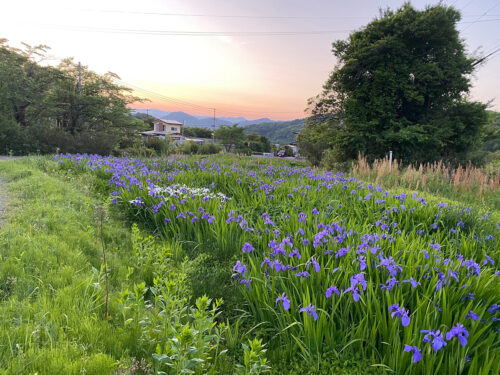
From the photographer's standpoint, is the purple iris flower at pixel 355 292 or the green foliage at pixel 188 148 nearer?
the purple iris flower at pixel 355 292

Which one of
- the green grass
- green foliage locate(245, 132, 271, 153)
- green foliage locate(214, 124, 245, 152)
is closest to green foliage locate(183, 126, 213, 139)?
green foliage locate(245, 132, 271, 153)

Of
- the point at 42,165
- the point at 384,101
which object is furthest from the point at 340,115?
the point at 42,165

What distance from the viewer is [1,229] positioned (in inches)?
111

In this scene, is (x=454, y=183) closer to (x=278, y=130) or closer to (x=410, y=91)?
(x=410, y=91)

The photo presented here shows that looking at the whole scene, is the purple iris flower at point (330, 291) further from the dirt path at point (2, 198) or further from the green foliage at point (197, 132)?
the green foliage at point (197, 132)

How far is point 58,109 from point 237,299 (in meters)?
21.2

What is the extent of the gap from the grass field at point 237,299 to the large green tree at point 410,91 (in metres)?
14.7

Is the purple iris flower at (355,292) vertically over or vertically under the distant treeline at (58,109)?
under

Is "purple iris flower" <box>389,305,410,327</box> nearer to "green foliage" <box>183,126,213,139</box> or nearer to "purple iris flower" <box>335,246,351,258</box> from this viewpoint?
"purple iris flower" <box>335,246,351,258</box>

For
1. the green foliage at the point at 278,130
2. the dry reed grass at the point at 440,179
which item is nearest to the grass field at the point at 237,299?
the dry reed grass at the point at 440,179

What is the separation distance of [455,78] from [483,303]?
63.8 ft

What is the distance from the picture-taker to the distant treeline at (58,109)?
53.8 ft

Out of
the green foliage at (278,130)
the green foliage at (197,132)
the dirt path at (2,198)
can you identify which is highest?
the green foliage at (278,130)

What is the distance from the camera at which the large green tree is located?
1627cm
